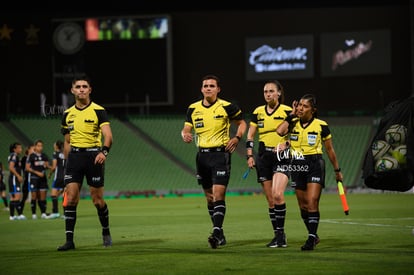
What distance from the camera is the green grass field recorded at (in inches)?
458

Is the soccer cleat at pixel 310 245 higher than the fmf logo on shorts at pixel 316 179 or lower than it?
lower

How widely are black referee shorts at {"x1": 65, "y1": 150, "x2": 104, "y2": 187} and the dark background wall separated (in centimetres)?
3526

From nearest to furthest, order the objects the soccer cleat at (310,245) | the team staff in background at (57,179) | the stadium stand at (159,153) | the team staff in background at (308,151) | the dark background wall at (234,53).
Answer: the soccer cleat at (310,245)
the team staff in background at (308,151)
the team staff in background at (57,179)
the stadium stand at (159,153)
the dark background wall at (234,53)

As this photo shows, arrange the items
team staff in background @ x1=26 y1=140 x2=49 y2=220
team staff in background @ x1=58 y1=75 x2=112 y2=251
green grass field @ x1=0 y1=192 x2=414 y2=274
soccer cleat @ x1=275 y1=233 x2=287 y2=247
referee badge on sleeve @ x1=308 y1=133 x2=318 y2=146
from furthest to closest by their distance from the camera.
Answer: team staff in background @ x1=26 y1=140 x2=49 y2=220
team staff in background @ x1=58 y1=75 x2=112 y2=251
soccer cleat @ x1=275 y1=233 x2=287 y2=247
referee badge on sleeve @ x1=308 y1=133 x2=318 y2=146
green grass field @ x1=0 y1=192 x2=414 y2=274

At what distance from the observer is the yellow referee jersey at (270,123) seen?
1509cm

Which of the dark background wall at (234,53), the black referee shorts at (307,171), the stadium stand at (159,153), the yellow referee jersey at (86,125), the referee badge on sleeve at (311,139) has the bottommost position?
the stadium stand at (159,153)

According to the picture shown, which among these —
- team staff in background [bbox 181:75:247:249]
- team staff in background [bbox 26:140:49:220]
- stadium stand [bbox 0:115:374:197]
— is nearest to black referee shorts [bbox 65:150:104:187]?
team staff in background [bbox 181:75:247:249]

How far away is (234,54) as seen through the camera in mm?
50469

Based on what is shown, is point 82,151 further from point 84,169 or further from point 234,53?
point 234,53

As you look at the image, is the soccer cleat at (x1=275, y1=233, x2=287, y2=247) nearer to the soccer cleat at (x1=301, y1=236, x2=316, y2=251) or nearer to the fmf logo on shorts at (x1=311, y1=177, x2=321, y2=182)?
the soccer cleat at (x1=301, y1=236, x2=316, y2=251)

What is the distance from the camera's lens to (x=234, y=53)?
50.5 metres

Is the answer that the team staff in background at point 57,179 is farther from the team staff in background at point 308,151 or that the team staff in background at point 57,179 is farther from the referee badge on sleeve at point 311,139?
the referee badge on sleeve at point 311,139

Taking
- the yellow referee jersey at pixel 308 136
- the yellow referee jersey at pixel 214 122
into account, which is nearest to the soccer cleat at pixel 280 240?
the yellow referee jersey at pixel 308 136

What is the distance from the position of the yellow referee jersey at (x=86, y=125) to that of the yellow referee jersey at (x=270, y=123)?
8.48 ft
